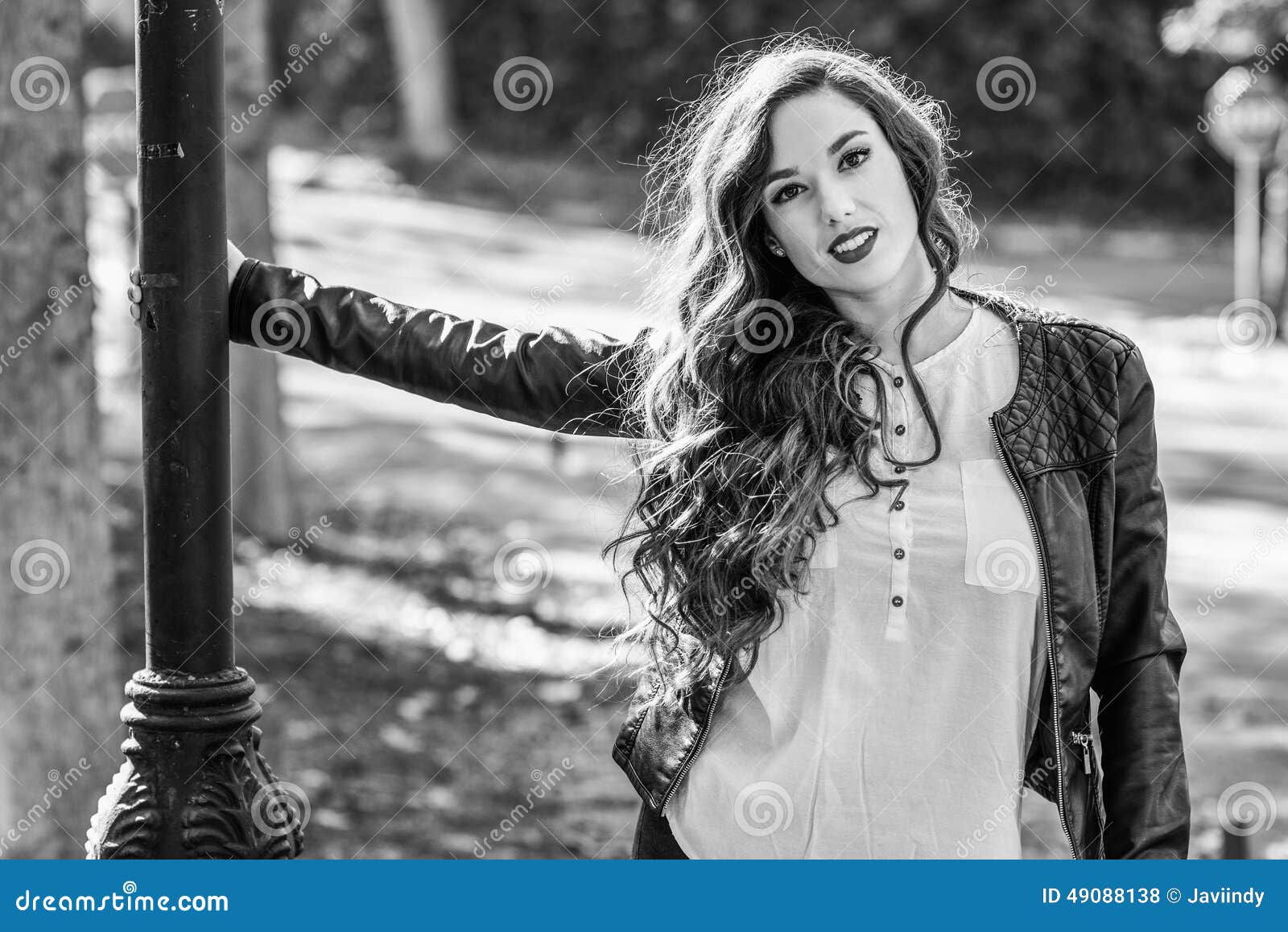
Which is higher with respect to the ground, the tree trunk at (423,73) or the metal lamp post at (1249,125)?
the tree trunk at (423,73)

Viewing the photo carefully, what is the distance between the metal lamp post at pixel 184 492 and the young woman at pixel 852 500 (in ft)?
0.54

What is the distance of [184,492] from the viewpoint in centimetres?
230

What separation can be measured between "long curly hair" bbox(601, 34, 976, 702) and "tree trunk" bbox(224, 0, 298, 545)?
4.96 m

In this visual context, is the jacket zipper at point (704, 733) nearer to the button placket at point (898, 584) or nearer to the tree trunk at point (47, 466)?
the button placket at point (898, 584)

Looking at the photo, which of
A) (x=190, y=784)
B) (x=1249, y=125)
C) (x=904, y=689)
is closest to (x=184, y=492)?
(x=190, y=784)

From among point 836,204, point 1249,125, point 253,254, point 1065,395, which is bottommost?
point 1065,395

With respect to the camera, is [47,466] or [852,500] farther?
[47,466]

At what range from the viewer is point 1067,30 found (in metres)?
22.4

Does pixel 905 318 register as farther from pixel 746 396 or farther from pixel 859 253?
pixel 746 396

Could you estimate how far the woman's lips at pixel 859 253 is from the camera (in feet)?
7.67

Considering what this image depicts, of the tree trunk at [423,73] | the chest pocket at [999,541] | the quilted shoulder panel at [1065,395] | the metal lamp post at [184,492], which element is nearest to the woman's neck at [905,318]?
the quilted shoulder panel at [1065,395]

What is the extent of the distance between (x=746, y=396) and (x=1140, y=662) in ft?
2.31

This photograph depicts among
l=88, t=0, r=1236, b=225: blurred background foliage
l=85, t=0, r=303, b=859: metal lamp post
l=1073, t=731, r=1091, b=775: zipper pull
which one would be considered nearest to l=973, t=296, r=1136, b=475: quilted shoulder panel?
l=1073, t=731, r=1091, b=775: zipper pull

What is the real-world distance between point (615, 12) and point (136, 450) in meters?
15.7
